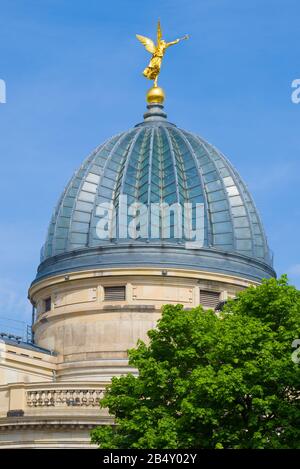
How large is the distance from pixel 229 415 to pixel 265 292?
16.1 feet

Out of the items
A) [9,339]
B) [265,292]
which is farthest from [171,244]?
[265,292]

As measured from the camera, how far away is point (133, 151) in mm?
75938

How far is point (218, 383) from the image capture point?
47781 mm

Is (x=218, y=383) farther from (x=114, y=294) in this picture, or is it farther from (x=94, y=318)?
(x=114, y=294)

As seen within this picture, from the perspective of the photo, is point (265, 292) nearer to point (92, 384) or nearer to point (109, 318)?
point (92, 384)

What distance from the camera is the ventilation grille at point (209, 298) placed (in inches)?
2805

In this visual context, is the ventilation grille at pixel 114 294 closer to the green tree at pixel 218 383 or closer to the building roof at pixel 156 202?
the building roof at pixel 156 202

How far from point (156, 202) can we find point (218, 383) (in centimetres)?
2624

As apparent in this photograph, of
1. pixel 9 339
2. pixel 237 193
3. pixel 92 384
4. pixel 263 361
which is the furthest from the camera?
pixel 237 193

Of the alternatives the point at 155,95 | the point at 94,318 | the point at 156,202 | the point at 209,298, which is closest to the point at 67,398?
the point at 94,318

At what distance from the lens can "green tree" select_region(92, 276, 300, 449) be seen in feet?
157

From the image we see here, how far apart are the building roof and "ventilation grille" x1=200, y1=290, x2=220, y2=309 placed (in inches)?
45.6

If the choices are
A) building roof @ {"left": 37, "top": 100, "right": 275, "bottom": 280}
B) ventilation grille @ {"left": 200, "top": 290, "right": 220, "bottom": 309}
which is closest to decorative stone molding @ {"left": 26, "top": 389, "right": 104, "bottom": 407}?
building roof @ {"left": 37, "top": 100, "right": 275, "bottom": 280}

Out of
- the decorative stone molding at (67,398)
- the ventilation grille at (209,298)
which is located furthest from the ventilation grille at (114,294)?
the decorative stone molding at (67,398)
